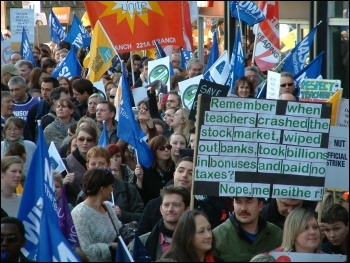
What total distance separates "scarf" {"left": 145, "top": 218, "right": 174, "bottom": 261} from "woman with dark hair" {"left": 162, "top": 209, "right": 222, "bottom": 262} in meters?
0.57

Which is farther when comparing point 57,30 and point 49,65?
point 57,30

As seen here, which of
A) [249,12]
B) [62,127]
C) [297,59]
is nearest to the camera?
[62,127]

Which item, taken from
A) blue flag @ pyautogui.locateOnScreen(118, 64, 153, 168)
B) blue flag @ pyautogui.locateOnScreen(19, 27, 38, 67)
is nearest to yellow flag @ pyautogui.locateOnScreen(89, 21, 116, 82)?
blue flag @ pyautogui.locateOnScreen(118, 64, 153, 168)

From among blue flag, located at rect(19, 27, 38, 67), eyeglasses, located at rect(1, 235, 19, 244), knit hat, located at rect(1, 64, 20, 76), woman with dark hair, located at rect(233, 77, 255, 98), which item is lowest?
eyeglasses, located at rect(1, 235, 19, 244)

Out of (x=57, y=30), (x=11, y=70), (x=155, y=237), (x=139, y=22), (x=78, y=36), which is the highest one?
(x=57, y=30)

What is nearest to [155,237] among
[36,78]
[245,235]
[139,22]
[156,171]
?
[245,235]

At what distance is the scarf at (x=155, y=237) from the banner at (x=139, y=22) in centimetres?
532

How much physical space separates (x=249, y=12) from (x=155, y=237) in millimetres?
9607

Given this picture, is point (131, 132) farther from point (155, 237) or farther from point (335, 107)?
point (155, 237)

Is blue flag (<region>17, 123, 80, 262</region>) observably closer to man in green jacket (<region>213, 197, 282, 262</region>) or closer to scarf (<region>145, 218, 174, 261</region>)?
scarf (<region>145, 218, 174, 261</region>)

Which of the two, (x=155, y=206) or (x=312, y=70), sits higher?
(x=312, y=70)

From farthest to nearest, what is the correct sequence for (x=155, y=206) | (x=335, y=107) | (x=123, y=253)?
(x=335, y=107) → (x=155, y=206) → (x=123, y=253)

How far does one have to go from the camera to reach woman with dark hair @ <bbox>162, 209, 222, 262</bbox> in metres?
7.38

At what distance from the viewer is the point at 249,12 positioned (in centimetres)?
1727
